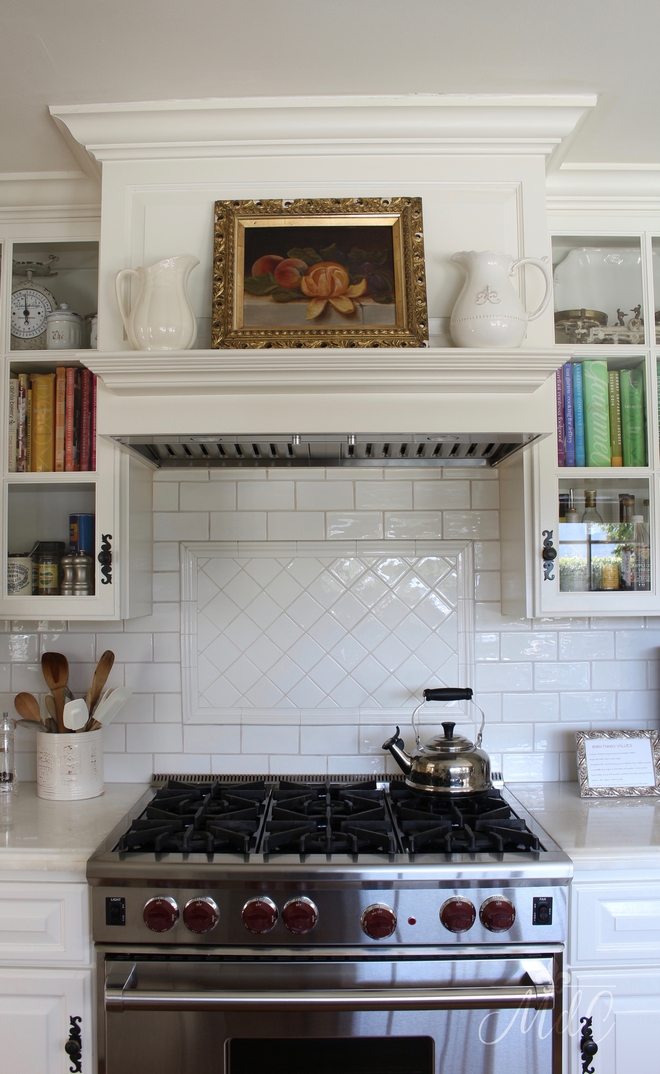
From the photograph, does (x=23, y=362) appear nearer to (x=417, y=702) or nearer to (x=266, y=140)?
(x=266, y=140)

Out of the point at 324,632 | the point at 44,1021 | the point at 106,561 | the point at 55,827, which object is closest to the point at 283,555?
the point at 324,632

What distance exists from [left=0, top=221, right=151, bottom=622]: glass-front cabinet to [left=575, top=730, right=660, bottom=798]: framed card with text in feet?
4.51

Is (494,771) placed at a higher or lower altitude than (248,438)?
lower

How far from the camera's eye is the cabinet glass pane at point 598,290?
2104 mm

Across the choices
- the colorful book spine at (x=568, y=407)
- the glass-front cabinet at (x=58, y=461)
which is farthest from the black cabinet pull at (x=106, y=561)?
the colorful book spine at (x=568, y=407)

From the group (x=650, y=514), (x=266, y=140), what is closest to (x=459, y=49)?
(x=266, y=140)

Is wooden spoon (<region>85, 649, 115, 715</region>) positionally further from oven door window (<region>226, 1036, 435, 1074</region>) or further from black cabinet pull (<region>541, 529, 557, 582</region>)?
black cabinet pull (<region>541, 529, 557, 582</region>)

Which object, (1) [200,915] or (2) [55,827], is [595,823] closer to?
(1) [200,915]

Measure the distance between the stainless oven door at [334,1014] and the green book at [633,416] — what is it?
4.21 ft

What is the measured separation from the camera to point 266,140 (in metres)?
1.87

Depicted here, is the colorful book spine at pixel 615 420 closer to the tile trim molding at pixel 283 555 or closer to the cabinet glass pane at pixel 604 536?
the cabinet glass pane at pixel 604 536

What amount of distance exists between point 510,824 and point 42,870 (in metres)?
1.12

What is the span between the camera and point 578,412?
208 cm

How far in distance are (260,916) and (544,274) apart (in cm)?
163
